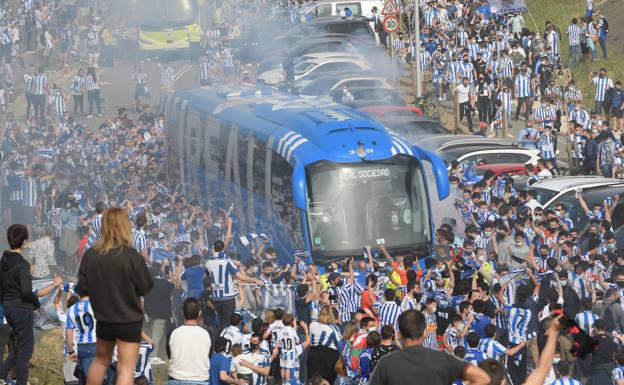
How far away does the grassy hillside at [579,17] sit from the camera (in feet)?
120

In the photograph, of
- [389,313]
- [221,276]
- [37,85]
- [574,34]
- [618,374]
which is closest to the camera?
[618,374]

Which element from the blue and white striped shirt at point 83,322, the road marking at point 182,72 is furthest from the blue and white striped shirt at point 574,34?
the blue and white striped shirt at point 83,322

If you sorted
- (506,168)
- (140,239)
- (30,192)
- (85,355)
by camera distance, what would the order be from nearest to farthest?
(85,355)
(140,239)
(506,168)
(30,192)

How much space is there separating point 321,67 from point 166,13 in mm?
11982

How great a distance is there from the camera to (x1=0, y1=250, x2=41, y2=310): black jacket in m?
10.9

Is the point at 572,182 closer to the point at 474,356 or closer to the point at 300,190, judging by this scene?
the point at 300,190

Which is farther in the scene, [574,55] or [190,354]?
[574,55]

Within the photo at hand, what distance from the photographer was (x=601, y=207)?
68.0 ft

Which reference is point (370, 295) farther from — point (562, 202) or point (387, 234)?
point (562, 202)

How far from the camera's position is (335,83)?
110ft

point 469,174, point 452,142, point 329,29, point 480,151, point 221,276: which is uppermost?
point 329,29

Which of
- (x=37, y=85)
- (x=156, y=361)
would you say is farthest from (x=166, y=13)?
(x=156, y=361)

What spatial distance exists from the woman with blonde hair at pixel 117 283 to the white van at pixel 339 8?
3686 centimetres

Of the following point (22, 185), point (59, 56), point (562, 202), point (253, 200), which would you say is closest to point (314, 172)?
point (253, 200)
